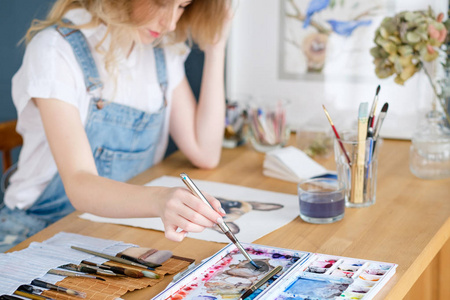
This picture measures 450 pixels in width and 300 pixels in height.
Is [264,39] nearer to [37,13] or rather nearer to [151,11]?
[151,11]

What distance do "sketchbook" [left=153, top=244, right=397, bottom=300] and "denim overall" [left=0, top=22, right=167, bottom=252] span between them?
61 centimetres

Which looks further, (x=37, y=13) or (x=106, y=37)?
(x=37, y=13)

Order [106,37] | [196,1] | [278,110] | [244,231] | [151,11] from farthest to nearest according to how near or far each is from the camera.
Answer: [278,110], [196,1], [106,37], [151,11], [244,231]

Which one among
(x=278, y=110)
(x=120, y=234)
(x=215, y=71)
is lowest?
(x=120, y=234)

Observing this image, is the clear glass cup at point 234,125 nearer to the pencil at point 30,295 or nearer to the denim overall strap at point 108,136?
the denim overall strap at point 108,136

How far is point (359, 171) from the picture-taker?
53.6 inches

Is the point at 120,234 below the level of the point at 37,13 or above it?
below

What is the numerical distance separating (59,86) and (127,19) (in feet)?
0.72

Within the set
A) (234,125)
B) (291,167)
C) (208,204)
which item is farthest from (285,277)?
(234,125)

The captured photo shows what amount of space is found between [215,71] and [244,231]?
630 millimetres

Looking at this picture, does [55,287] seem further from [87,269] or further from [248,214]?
[248,214]

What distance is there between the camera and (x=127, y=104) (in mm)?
1633

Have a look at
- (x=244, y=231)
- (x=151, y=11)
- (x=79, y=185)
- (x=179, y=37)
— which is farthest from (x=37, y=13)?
(x=244, y=231)

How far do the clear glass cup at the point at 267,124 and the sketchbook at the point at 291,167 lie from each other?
0.52 feet
